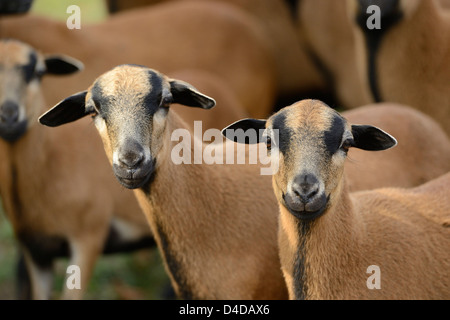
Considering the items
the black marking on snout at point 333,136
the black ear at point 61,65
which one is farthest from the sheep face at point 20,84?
the black marking on snout at point 333,136

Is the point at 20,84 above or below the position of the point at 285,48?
above

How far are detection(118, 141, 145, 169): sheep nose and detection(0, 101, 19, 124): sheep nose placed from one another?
1783mm

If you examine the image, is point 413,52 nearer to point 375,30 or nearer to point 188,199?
point 375,30

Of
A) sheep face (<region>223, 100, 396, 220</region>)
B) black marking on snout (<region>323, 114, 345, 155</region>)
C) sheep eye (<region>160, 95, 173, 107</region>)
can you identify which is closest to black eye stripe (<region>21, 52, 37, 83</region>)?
sheep eye (<region>160, 95, 173, 107</region>)

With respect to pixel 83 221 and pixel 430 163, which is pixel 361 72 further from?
pixel 83 221

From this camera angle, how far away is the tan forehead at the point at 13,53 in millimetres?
5855

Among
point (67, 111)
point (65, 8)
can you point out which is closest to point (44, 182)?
point (67, 111)

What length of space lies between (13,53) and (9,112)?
1.71 feet

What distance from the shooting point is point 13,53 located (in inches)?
233

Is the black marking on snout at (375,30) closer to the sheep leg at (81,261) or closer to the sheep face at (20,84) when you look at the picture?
the sheep face at (20,84)

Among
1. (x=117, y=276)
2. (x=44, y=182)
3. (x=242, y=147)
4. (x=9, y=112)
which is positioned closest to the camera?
(x=242, y=147)

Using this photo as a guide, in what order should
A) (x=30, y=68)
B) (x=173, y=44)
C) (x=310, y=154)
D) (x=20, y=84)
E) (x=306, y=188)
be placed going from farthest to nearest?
(x=173, y=44), (x=30, y=68), (x=20, y=84), (x=310, y=154), (x=306, y=188)

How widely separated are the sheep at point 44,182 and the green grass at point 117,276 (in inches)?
34.3

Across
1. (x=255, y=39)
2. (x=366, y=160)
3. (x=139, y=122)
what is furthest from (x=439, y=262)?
(x=255, y=39)
